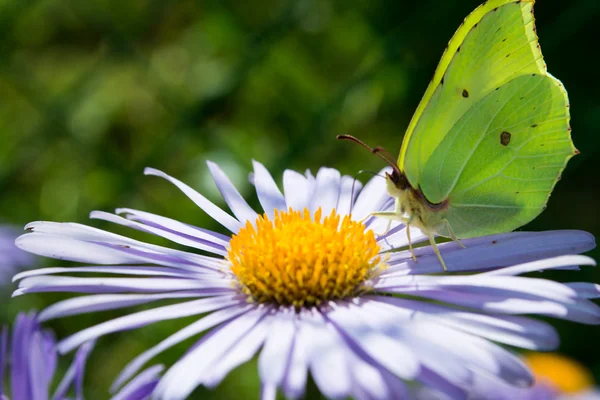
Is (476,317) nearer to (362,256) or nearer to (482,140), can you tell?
(362,256)

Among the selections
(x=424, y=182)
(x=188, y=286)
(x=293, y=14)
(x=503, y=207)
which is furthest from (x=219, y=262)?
(x=293, y=14)

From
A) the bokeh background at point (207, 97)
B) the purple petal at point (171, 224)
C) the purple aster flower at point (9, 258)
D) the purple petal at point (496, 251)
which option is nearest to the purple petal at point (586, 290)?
the purple petal at point (496, 251)

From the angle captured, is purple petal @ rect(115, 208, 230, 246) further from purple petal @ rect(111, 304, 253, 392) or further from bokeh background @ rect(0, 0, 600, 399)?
bokeh background @ rect(0, 0, 600, 399)

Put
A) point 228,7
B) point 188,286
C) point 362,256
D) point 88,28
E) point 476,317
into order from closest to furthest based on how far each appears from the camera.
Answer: point 476,317, point 188,286, point 362,256, point 228,7, point 88,28

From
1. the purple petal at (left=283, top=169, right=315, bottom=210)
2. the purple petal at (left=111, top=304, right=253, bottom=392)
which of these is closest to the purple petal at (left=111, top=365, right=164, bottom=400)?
the purple petal at (left=111, top=304, right=253, bottom=392)

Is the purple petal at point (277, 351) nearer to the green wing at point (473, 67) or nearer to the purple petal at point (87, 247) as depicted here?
the purple petal at point (87, 247)

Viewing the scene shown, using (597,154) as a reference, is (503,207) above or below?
below

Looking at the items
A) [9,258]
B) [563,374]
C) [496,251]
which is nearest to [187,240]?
[496,251]
